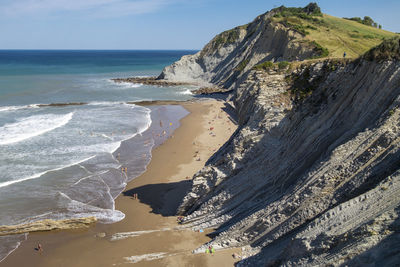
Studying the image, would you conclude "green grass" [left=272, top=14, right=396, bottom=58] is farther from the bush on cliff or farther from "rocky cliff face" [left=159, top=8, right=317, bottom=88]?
the bush on cliff

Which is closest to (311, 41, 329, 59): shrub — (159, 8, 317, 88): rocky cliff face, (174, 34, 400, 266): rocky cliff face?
(159, 8, 317, 88): rocky cliff face

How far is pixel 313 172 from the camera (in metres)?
11.0

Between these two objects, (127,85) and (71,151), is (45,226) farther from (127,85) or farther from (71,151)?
(127,85)

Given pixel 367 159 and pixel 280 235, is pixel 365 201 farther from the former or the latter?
pixel 280 235

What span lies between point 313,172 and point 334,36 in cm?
4267

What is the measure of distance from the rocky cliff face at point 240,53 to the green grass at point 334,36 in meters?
1.67

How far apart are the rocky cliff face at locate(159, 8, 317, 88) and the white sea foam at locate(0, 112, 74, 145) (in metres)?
32.1

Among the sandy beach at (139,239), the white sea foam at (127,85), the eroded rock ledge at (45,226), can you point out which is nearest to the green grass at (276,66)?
the sandy beach at (139,239)

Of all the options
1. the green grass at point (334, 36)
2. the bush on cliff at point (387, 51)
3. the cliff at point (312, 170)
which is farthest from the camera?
the green grass at point (334, 36)

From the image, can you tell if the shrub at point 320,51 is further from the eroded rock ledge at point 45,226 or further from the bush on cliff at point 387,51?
the eroded rock ledge at point 45,226

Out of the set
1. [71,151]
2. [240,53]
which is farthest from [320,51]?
[71,151]

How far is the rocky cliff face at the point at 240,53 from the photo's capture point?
159 ft

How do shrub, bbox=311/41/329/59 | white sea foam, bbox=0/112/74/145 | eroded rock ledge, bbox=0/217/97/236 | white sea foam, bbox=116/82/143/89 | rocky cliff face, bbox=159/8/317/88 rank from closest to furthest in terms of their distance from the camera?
eroded rock ledge, bbox=0/217/97/236, white sea foam, bbox=0/112/74/145, shrub, bbox=311/41/329/59, rocky cliff face, bbox=159/8/317/88, white sea foam, bbox=116/82/143/89

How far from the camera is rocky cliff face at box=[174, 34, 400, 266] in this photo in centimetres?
859
